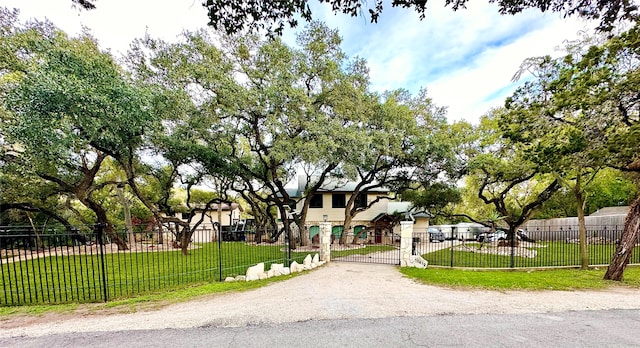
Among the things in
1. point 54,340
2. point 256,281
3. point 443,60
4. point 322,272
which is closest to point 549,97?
point 443,60

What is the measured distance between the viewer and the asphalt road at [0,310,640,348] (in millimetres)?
3689

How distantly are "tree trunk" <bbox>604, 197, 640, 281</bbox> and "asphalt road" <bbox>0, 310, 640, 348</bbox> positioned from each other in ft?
13.9

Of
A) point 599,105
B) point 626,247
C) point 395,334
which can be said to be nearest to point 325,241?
point 395,334

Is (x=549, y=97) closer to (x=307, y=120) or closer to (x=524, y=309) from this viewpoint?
(x=524, y=309)

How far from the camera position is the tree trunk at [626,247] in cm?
761

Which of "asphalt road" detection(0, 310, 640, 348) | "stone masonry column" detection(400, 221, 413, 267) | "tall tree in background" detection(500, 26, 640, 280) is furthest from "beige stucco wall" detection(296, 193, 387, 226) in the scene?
"asphalt road" detection(0, 310, 640, 348)

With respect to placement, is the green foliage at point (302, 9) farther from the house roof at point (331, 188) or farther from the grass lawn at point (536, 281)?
the house roof at point (331, 188)

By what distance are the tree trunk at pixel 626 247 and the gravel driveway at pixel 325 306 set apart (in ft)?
4.42

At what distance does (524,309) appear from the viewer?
16.5 feet

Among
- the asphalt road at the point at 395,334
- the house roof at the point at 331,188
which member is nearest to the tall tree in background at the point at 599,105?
the asphalt road at the point at 395,334

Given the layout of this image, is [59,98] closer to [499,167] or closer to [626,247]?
[626,247]

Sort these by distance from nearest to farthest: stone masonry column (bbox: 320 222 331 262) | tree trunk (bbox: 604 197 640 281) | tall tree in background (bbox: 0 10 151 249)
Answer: tree trunk (bbox: 604 197 640 281)
tall tree in background (bbox: 0 10 151 249)
stone masonry column (bbox: 320 222 331 262)

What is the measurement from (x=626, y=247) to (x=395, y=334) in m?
7.81

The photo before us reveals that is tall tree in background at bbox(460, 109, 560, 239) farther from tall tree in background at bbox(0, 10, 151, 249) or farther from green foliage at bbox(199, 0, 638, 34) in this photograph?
tall tree in background at bbox(0, 10, 151, 249)
